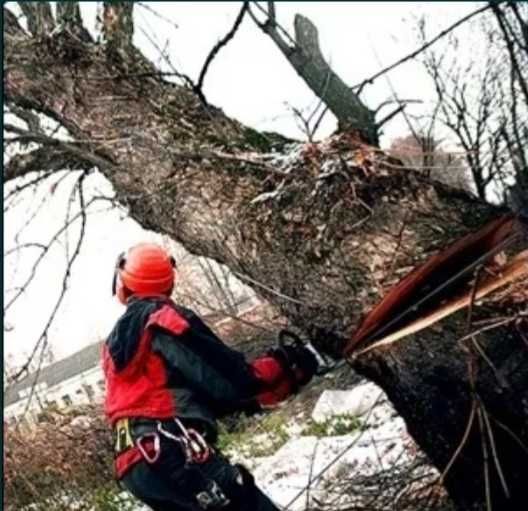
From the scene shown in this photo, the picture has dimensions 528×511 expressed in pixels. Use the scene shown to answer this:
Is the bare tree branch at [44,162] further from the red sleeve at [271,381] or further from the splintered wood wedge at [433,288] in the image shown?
the splintered wood wedge at [433,288]

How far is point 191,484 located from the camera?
2.54 meters

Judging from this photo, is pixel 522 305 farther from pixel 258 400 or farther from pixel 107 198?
pixel 107 198

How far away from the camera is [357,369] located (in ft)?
9.14

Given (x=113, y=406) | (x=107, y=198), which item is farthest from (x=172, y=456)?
(x=107, y=198)

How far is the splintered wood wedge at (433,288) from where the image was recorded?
2.55 metres

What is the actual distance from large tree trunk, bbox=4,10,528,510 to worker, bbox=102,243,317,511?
0.48m

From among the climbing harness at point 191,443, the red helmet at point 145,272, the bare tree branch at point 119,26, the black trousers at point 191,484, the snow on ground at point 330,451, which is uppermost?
the bare tree branch at point 119,26

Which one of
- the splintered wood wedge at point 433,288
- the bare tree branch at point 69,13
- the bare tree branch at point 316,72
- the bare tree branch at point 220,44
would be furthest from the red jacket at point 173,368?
the bare tree branch at point 69,13

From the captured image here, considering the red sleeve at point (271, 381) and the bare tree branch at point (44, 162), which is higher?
the bare tree branch at point (44, 162)

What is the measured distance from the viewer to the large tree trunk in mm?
2492

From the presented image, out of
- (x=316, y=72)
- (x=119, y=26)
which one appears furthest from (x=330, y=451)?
(x=119, y=26)

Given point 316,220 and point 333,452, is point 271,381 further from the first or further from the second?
point 333,452

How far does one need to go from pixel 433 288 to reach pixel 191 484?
1.03m

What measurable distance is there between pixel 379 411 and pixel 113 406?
15.1ft
